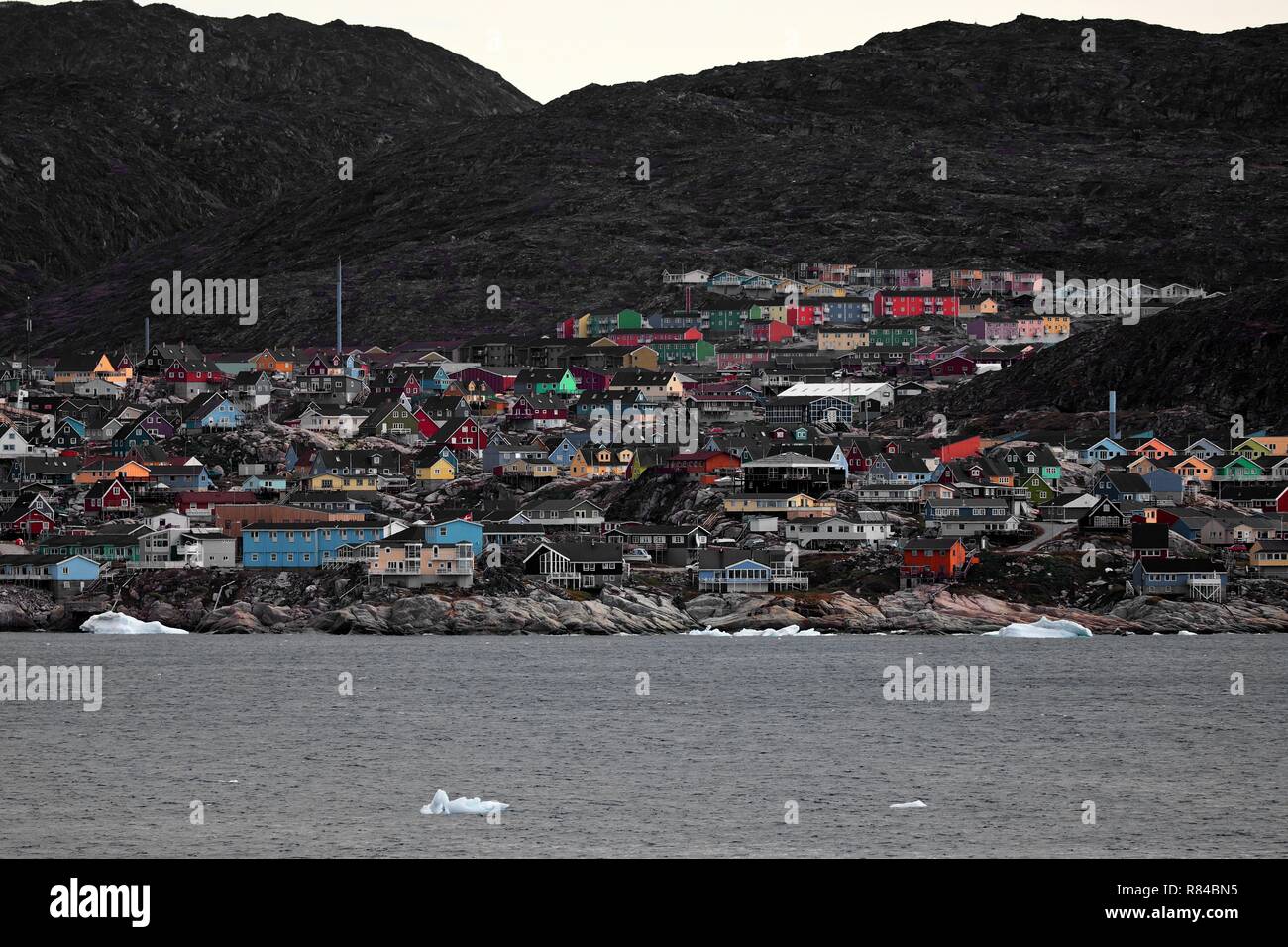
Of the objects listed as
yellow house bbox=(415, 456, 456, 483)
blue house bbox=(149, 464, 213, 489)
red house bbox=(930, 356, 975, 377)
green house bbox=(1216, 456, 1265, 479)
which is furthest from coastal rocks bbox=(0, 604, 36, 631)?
red house bbox=(930, 356, 975, 377)

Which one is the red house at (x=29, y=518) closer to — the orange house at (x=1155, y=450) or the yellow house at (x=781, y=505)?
the yellow house at (x=781, y=505)

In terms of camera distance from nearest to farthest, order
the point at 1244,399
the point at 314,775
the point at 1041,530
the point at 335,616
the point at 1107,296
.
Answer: the point at 314,775
the point at 335,616
the point at 1041,530
the point at 1244,399
the point at 1107,296

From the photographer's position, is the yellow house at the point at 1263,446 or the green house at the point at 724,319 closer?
the yellow house at the point at 1263,446

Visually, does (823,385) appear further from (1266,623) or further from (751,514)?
(1266,623)

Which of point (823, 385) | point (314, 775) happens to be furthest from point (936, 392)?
point (314, 775)

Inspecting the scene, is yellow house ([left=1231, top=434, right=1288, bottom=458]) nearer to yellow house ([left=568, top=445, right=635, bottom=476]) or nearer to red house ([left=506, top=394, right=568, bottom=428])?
yellow house ([left=568, top=445, right=635, bottom=476])

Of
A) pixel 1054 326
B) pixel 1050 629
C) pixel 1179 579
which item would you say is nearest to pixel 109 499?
pixel 1050 629

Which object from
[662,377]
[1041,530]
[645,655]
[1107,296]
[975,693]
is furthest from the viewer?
[1107,296]

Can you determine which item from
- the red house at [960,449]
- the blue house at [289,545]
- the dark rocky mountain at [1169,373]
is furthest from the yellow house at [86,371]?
the red house at [960,449]
